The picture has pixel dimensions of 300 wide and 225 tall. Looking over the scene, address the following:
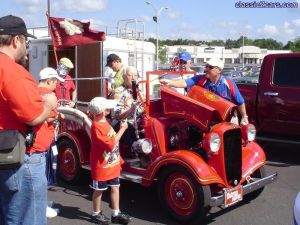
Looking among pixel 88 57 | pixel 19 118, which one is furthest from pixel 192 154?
pixel 88 57

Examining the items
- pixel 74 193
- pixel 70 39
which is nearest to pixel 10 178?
pixel 74 193

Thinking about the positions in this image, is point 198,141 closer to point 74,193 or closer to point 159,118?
point 159,118

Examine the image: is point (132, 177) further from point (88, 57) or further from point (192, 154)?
point (88, 57)

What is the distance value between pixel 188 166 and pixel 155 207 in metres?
1.11

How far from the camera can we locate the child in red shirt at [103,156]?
4746 mm

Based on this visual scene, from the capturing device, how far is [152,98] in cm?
570

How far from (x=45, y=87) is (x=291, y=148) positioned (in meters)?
6.39

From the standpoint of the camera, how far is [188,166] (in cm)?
472

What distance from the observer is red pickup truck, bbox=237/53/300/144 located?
25.8ft

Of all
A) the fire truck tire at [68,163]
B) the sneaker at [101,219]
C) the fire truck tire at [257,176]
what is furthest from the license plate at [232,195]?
the fire truck tire at [68,163]

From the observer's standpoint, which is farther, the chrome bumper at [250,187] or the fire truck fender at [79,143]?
the fire truck fender at [79,143]

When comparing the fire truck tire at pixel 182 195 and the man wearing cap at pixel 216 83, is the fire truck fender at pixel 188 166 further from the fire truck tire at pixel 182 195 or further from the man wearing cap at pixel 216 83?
the man wearing cap at pixel 216 83

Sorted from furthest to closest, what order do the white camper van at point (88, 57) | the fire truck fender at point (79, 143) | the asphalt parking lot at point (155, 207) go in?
the white camper van at point (88, 57) → the fire truck fender at point (79, 143) → the asphalt parking lot at point (155, 207)

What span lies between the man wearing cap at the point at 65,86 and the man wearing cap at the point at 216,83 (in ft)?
5.62
